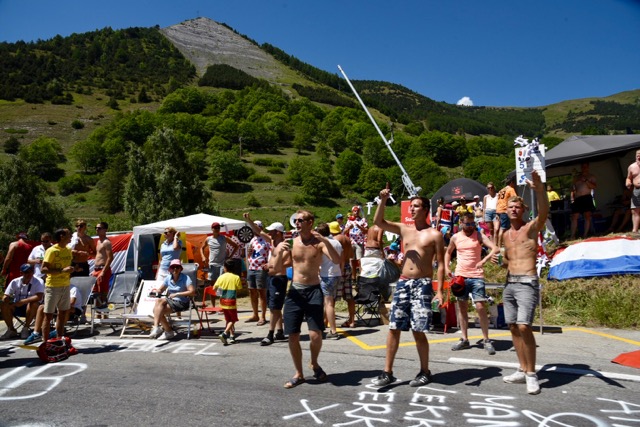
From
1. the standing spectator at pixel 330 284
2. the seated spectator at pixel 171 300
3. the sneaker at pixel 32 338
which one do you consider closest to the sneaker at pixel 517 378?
the standing spectator at pixel 330 284

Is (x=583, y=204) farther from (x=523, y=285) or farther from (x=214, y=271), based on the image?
(x=214, y=271)

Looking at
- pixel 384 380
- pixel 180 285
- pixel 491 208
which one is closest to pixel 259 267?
pixel 180 285

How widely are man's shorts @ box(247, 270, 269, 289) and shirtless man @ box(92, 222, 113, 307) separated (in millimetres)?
3040

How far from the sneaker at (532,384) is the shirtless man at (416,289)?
984 mm

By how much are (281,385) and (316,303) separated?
98cm

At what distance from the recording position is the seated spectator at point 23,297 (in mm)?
8484

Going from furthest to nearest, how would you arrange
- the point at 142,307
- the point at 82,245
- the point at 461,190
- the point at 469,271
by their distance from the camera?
the point at 461,190, the point at 82,245, the point at 142,307, the point at 469,271

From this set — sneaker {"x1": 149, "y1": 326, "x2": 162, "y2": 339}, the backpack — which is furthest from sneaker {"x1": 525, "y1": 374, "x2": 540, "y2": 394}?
the backpack

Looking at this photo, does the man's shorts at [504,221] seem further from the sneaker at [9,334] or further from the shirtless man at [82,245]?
the sneaker at [9,334]

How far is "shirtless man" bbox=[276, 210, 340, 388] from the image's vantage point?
534 centimetres

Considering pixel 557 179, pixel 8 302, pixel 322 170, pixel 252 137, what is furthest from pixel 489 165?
pixel 8 302

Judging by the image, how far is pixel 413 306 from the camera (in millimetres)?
5148

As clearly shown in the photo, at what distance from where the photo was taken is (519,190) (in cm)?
1505

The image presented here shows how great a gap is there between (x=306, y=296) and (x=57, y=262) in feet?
13.2
